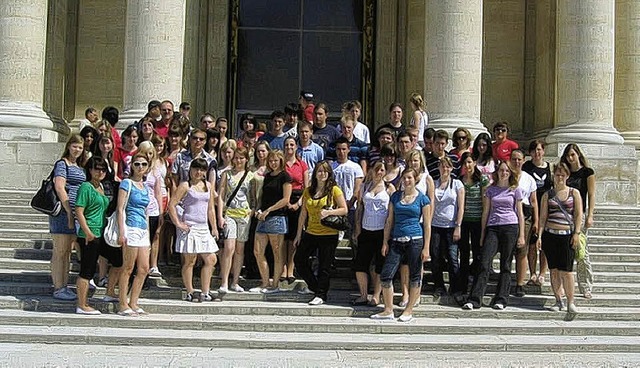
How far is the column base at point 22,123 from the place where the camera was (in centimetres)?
1703

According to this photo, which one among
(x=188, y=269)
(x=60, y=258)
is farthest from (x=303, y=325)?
(x=60, y=258)

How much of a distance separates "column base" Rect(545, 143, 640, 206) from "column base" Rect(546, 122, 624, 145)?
0.11 meters

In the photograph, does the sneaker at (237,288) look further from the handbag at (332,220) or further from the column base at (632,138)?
the column base at (632,138)

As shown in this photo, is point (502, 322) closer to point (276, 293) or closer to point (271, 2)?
point (276, 293)

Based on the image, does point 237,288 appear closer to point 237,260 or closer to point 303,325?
point 237,260

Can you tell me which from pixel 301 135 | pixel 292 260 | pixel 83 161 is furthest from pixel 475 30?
pixel 83 161

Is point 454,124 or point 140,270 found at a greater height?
point 454,124

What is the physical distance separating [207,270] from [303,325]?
59.6 inches

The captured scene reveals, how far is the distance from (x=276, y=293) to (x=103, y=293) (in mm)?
2247

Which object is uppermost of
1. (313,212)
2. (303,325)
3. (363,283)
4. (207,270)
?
(313,212)

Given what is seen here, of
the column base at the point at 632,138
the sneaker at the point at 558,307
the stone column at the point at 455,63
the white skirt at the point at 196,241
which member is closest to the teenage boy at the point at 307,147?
the white skirt at the point at 196,241

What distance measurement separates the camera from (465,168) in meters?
11.7

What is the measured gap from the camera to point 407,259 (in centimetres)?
1078

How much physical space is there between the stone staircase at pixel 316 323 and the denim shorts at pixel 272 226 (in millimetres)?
790
